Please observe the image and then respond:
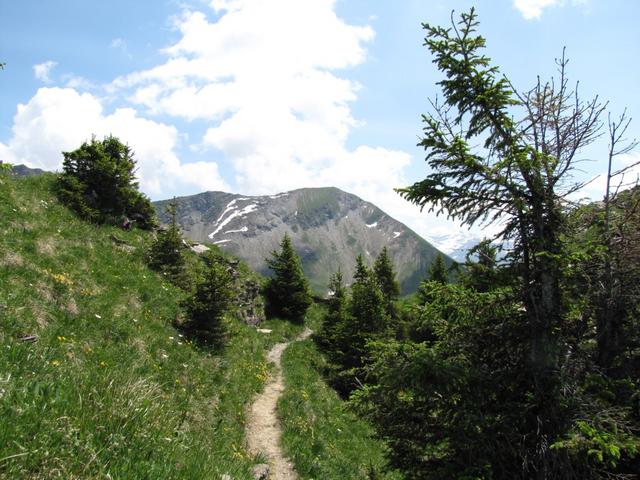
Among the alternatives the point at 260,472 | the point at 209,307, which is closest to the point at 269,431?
the point at 260,472

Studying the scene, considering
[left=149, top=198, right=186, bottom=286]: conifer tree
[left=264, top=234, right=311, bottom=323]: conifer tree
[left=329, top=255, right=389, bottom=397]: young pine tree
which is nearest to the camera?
[left=149, top=198, right=186, bottom=286]: conifer tree

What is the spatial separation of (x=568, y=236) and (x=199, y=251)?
86.2ft

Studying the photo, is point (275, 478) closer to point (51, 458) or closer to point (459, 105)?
point (51, 458)

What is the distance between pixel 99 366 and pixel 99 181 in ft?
55.3

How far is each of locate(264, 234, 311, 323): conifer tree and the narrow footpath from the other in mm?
12252

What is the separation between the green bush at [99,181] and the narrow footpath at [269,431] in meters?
13.3

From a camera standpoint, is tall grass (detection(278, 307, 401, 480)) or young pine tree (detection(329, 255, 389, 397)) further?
young pine tree (detection(329, 255, 389, 397))

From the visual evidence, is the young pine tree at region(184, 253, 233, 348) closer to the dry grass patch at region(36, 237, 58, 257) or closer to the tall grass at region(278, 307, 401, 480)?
the tall grass at region(278, 307, 401, 480)

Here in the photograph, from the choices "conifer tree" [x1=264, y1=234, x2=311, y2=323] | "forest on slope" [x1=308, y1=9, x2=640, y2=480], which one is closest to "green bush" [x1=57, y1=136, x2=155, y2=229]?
"conifer tree" [x1=264, y1=234, x2=311, y2=323]

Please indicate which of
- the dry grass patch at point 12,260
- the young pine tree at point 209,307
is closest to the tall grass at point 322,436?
the young pine tree at point 209,307

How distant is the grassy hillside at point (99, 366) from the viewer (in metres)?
3.64

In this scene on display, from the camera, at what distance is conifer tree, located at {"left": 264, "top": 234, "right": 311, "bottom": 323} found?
108 feet

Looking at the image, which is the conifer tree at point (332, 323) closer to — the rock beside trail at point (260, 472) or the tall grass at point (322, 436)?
the tall grass at point (322, 436)

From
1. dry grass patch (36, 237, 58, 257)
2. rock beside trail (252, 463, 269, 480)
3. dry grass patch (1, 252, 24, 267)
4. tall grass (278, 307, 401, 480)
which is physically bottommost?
tall grass (278, 307, 401, 480)
